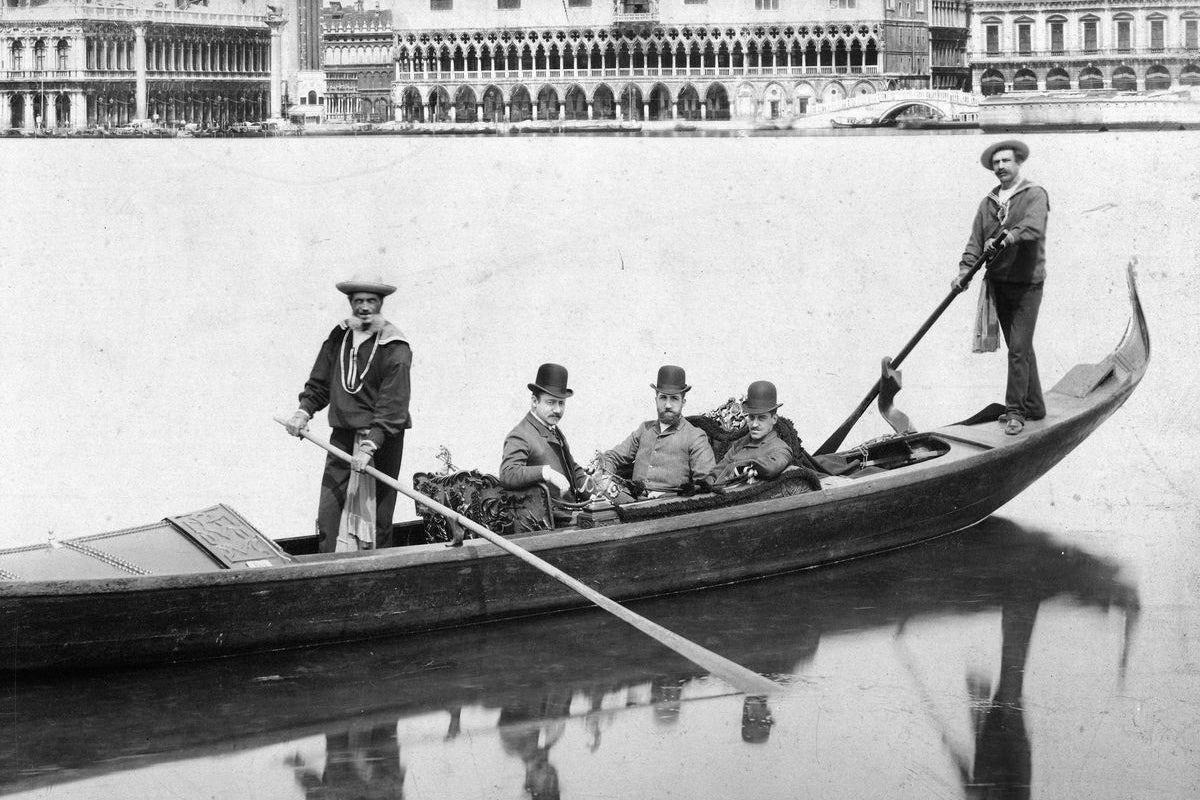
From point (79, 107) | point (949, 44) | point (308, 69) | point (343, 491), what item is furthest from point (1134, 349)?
point (308, 69)

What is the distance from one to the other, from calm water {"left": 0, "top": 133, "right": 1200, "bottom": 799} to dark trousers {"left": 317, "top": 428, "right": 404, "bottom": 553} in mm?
742

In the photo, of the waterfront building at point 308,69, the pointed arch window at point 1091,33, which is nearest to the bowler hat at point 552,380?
the pointed arch window at point 1091,33

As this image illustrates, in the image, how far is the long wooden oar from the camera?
5.95 m

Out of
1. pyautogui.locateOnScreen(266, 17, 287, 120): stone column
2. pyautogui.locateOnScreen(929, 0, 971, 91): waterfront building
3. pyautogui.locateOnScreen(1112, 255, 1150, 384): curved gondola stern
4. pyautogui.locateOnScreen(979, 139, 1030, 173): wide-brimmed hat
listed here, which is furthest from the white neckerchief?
pyautogui.locateOnScreen(929, 0, 971, 91): waterfront building

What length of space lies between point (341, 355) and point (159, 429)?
4.26m

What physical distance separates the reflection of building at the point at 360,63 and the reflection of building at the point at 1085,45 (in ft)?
82.0

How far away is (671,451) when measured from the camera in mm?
7410

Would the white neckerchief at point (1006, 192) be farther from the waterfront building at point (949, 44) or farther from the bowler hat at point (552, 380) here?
the waterfront building at point (949, 44)

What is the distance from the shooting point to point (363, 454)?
677cm

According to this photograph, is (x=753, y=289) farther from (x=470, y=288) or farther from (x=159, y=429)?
(x=159, y=429)

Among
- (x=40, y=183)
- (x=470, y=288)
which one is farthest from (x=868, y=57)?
(x=470, y=288)

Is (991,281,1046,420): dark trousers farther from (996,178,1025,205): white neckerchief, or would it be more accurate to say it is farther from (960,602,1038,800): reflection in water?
(960,602,1038,800): reflection in water

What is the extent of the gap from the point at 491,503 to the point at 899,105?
2142 inches

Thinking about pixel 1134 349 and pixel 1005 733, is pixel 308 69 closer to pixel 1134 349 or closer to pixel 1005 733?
pixel 1134 349
